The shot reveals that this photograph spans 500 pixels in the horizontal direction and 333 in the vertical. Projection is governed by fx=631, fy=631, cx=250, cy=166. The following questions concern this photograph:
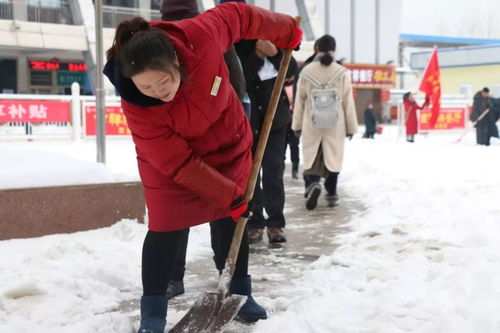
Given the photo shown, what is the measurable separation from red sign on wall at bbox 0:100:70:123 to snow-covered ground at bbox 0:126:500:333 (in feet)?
33.7

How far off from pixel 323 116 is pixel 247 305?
3.36 metres

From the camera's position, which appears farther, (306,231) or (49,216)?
(306,231)

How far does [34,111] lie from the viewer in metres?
14.7

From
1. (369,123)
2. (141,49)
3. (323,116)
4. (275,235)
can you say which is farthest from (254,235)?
(369,123)

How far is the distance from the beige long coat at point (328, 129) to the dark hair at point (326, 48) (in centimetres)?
8

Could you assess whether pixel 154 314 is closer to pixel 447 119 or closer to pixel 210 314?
pixel 210 314

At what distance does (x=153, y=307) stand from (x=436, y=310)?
4.14 feet

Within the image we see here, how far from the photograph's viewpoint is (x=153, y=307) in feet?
8.65

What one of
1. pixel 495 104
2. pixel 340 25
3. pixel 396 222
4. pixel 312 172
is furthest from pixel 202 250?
pixel 340 25

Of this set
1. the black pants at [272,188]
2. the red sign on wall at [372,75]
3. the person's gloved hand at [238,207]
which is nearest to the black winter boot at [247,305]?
the person's gloved hand at [238,207]

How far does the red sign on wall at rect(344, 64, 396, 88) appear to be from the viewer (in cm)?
2994

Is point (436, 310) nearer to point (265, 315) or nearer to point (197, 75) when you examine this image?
point (265, 315)

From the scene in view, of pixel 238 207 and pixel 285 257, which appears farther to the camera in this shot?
pixel 285 257

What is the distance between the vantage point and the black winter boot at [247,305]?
286 centimetres
